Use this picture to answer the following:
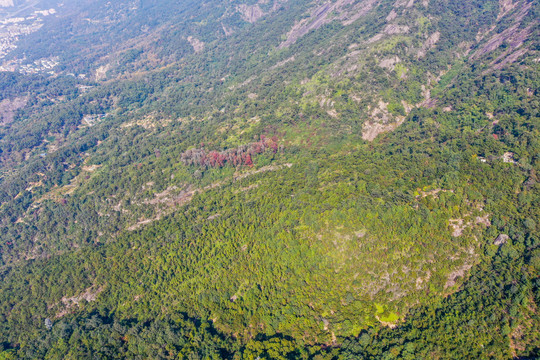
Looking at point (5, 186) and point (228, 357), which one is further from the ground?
point (5, 186)

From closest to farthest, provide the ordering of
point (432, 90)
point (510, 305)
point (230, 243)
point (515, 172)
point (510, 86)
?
point (510, 305), point (515, 172), point (230, 243), point (510, 86), point (432, 90)

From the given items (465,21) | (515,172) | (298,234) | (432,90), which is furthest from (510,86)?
(298,234)

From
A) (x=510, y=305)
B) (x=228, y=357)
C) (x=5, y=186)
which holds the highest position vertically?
(x=5, y=186)

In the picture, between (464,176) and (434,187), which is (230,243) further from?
(464,176)

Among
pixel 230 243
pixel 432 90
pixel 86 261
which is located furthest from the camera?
pixel 432 90

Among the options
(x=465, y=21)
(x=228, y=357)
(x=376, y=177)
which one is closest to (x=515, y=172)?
(x=376, y=177)

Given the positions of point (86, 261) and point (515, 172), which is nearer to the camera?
point (515, 172)

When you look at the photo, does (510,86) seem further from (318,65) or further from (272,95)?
(272,95)
